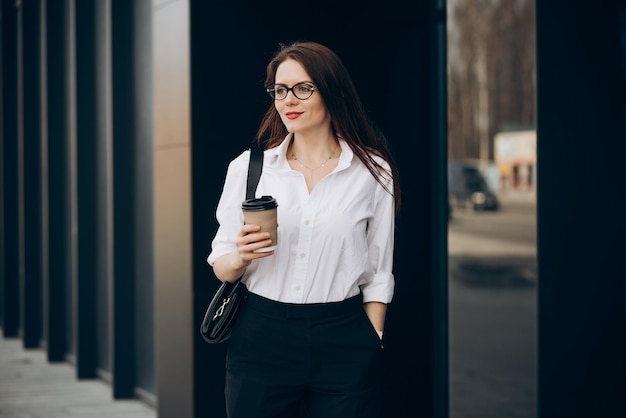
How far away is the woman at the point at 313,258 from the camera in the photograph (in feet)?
8.86

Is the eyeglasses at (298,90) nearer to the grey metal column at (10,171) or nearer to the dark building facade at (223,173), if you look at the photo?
the dark building facade at (223,173)

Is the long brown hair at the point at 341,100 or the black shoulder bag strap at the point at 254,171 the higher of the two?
the long brown hair at the point at 341,100

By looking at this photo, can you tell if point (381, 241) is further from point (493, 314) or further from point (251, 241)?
point (493, 314)

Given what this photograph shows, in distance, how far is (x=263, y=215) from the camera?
2.56 m

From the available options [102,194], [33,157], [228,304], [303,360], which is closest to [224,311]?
[228,304]

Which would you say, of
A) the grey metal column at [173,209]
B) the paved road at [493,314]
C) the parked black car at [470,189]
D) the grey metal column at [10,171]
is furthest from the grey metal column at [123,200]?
the parked black car at [470,189]

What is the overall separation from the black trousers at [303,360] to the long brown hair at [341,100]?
0.49 m

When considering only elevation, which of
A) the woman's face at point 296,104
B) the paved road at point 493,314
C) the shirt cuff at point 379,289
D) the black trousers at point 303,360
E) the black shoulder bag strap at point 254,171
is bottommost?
the paved road at point 493,314

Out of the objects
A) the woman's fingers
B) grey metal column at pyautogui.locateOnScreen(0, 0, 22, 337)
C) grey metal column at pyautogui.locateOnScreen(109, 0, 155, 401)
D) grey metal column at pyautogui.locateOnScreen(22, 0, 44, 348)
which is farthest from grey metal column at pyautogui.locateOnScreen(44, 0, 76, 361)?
the woman's fingers

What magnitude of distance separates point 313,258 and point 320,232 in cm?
9
